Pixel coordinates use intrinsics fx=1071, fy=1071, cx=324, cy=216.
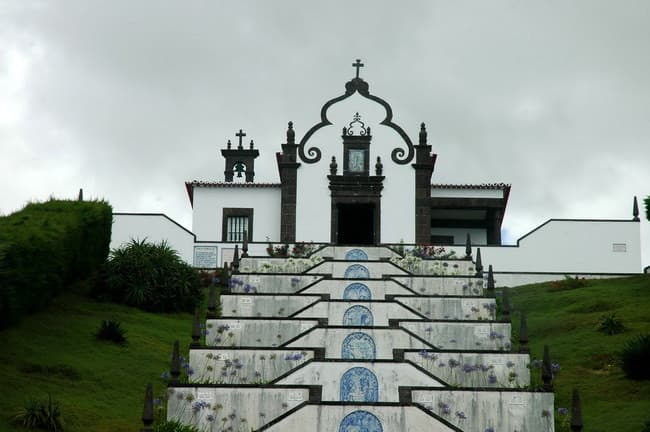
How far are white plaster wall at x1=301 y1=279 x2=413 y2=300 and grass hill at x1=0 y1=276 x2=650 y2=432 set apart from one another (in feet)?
10.4

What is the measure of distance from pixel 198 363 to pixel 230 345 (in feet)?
6.24

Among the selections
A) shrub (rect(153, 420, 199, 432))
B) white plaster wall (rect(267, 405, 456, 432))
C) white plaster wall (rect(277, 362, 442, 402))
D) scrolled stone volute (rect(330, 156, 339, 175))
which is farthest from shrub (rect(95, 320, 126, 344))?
scrolled stone volute (rect(330, 156, 339, 175))

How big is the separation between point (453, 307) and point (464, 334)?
1919 millimetres

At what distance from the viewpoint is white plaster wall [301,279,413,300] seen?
25500mm

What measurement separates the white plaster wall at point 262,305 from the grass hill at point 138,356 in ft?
5.00

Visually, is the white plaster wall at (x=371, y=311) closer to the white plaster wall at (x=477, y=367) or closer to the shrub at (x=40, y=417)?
the white plaster wall at (x=477, y=367)

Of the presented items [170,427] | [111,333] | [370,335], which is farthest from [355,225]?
[170,427]

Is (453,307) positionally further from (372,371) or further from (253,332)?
(372,371)

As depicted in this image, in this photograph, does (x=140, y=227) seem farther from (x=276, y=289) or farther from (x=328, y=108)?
(x=276, y=289)

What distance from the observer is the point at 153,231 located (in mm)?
34875

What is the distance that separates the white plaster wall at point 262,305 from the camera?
24.2 metres

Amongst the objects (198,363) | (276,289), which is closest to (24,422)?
(198,363)

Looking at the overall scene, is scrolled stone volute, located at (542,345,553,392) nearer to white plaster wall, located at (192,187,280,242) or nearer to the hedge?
the hedge

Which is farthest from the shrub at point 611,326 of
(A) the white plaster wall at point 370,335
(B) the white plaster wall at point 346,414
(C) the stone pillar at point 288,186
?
(C) the stone pillar at point 288,186
